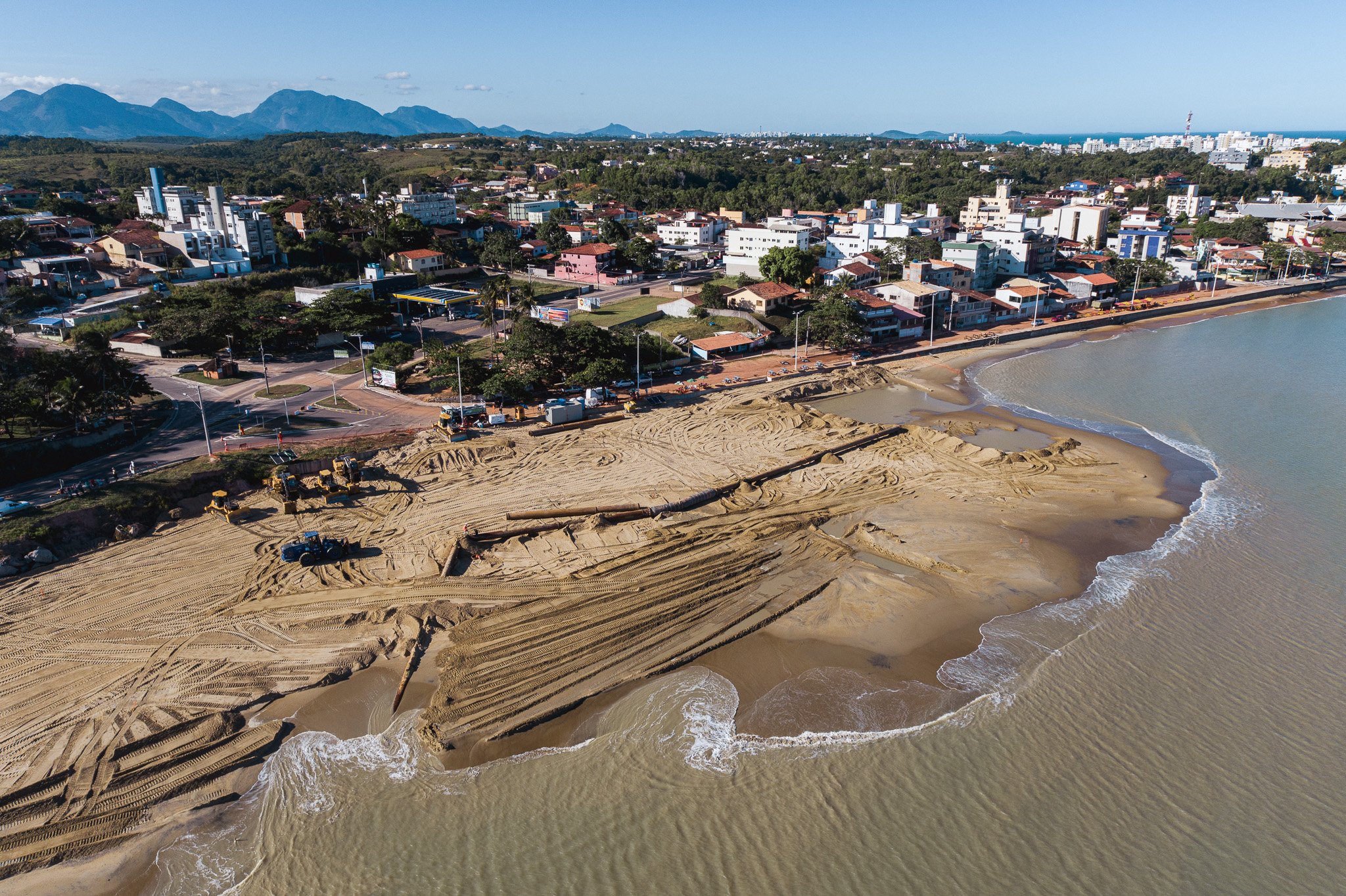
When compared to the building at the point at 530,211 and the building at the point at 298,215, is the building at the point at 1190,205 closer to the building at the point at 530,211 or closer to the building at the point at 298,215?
the building at the point at 530,211

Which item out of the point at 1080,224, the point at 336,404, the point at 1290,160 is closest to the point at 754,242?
the point at 1080,224

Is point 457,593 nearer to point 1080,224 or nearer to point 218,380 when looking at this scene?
point 218,380

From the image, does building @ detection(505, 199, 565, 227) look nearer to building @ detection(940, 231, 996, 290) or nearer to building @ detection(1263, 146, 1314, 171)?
building @ detection(940, 231, 996, 290)

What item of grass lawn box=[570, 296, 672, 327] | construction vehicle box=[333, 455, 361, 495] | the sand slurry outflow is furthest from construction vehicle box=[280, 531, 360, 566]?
grass lawn box=[570, 296, 672, 327]

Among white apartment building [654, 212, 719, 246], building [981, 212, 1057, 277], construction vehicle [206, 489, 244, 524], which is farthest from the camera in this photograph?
white apartment building [654, 212, 719, 246]

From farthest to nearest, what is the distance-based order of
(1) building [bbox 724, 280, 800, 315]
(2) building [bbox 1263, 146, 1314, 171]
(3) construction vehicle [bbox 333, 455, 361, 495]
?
(2) building [bbox 1263, 146, 1314, 171] < (1) building [bbox 724, 280, 800, 315] < (3) construction vehicle [bbox 333, 455, 361, 495]

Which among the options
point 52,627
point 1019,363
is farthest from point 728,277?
point 52,627

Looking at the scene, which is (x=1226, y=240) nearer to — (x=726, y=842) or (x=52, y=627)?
(x=726, y=842)
